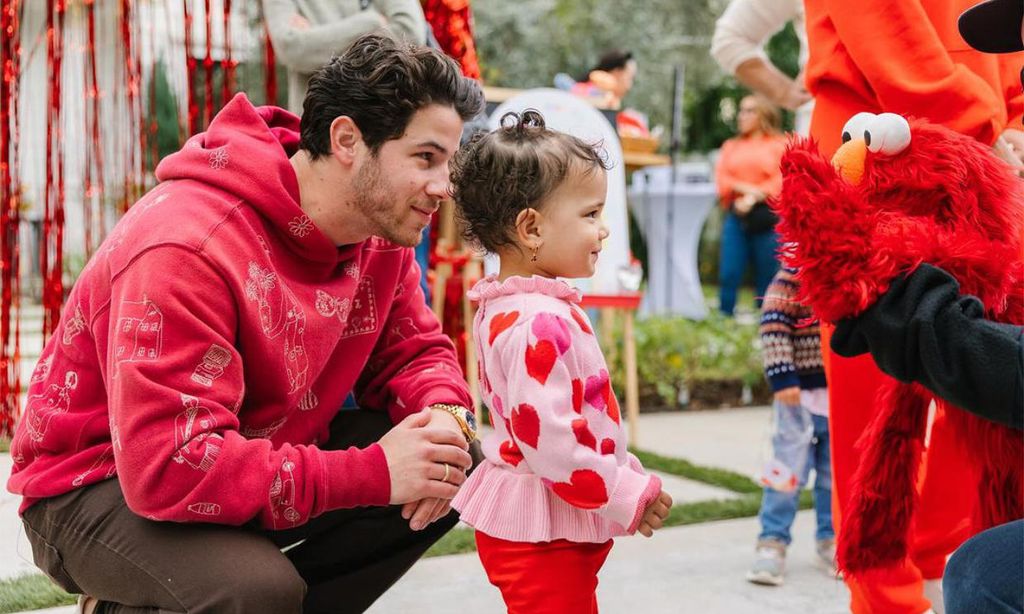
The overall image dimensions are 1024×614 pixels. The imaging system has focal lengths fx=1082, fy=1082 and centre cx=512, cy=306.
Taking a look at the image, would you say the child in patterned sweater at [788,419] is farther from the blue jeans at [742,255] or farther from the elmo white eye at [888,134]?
the blue jeans at [742,255]

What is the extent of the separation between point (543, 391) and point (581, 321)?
0.57 feet

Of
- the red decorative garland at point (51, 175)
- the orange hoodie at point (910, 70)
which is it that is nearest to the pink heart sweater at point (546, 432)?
the orange hoodie at point (910, 70)

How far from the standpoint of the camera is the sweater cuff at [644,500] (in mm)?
1660

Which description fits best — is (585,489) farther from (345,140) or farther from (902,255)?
(345,140)

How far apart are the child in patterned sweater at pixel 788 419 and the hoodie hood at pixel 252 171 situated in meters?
1.37

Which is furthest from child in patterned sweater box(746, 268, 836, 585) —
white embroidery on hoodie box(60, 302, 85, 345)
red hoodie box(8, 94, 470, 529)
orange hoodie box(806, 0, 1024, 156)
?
white embroidery on hoodie box(60, 302, 85, 345)

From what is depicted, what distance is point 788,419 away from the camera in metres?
2.94

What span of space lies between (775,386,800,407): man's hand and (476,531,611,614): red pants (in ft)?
4.09

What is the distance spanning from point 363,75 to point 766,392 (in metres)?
4.31

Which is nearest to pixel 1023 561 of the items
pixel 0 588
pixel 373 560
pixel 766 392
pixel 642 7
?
pixel 373 560

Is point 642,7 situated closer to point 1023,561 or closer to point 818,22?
point 818,22

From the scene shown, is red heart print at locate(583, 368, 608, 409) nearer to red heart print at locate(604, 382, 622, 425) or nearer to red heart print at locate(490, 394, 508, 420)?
red heart print at locate(604, 382, 622, 425)

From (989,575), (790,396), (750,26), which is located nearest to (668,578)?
(790,396)

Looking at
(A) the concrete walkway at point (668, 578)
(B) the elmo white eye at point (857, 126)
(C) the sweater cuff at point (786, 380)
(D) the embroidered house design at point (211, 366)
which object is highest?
(B) the elmo white eye at point (857, 126)
